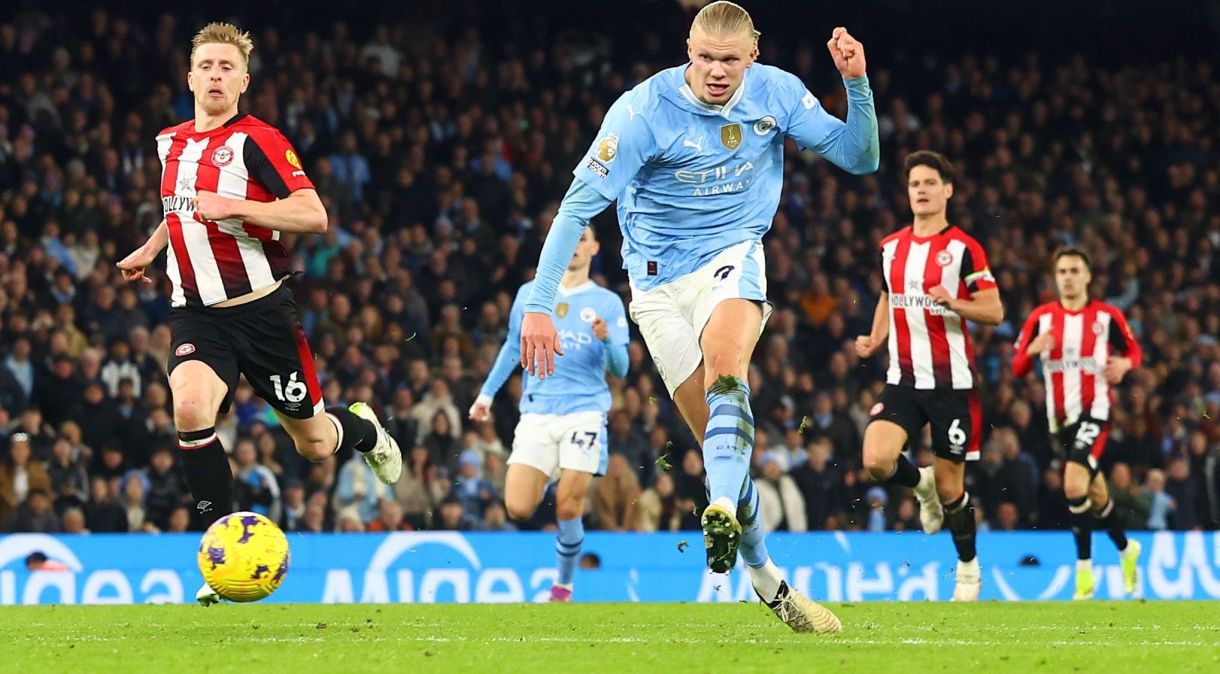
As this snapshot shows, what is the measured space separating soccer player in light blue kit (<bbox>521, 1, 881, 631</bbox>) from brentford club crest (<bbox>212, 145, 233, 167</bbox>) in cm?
165

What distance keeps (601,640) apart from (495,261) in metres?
11.1

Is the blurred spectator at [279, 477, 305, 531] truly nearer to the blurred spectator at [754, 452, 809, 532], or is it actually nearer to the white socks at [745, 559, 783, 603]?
the blurred spectator at [754, 452, 809, 532]

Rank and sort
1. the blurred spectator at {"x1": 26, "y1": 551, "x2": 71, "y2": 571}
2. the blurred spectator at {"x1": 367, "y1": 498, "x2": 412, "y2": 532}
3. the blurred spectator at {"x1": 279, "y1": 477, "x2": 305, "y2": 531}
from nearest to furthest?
the blurred spectator at {"x1": 26, "y1": 551, "x2": 71, "y2": 571} < the blurred spectator at {"x1": 279, "y1": 477, "x2": 305, "y2": 531} < the blurred spectator at {"x1": 367, "y1": 498, "x2": 412, "y2": 532}

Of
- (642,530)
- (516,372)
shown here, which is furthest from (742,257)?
(516,372)

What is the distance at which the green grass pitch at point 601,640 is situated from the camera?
5715 millimetres

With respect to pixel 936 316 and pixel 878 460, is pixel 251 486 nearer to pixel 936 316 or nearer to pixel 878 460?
pixel 878 460

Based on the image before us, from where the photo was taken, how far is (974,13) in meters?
23.0

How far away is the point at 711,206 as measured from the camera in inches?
275

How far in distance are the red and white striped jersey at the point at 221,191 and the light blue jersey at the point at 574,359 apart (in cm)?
379

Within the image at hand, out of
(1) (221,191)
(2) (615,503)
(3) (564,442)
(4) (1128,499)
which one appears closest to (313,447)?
(1) (221,191)

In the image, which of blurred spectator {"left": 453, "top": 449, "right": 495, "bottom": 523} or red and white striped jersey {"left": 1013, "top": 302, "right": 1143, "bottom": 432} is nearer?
red and white striped jersey {"left": 1013, "top": 302, "right": 1143, "bottom": 432}

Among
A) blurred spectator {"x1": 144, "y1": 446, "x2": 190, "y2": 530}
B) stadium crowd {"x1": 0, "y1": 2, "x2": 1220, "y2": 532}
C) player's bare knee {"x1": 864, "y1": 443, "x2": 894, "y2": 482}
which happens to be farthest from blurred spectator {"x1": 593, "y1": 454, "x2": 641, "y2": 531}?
player's bare knee {"x1": 864, "y1": 443, "x2": 894, "y2": 482}

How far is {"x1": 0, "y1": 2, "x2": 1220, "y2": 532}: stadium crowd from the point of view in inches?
575

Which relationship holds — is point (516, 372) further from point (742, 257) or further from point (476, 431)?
point (742, 257)
